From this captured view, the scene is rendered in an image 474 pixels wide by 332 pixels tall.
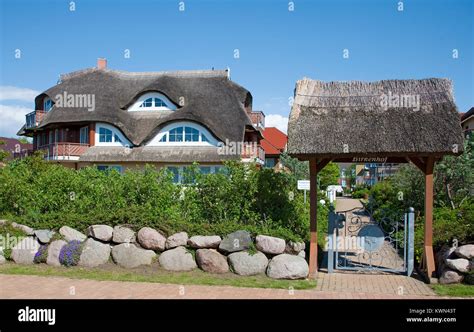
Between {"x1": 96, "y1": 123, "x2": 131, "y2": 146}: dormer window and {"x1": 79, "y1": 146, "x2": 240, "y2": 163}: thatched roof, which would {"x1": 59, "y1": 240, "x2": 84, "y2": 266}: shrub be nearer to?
{"x1": 79, "y1": 146, "x2": 240, "y2": 163}: thatched roof

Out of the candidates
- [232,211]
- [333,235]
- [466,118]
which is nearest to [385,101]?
[333,235]

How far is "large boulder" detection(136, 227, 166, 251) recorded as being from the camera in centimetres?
1045

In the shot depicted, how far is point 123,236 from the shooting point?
10.6 metres

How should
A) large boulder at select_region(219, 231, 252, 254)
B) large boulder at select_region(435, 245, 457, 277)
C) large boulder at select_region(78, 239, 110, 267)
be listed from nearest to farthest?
large boulder at select_region(435, 245, 457, 277) < large boulder at select_region(219, 231, 252, 254) < large boulder at select_region(78, 239, 110, 267)

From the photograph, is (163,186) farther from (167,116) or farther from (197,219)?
(167,116)

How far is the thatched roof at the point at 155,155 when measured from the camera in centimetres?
2731

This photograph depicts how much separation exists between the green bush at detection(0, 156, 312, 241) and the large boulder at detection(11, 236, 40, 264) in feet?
1.48

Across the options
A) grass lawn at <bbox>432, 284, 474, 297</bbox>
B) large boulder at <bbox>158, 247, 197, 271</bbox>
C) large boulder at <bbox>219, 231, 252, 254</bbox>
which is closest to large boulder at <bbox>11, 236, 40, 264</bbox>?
large boulder at <bbox>158, 247, 197, 271</bbox>

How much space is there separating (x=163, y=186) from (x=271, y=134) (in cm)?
3739

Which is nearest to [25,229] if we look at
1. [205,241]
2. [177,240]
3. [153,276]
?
[153,276]

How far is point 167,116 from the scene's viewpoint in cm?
2900

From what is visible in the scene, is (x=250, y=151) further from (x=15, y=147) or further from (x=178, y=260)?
(x=15, y=147)

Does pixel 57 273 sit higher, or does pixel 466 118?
pixel 466 118

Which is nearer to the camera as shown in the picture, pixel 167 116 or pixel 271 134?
pixel 167 116
